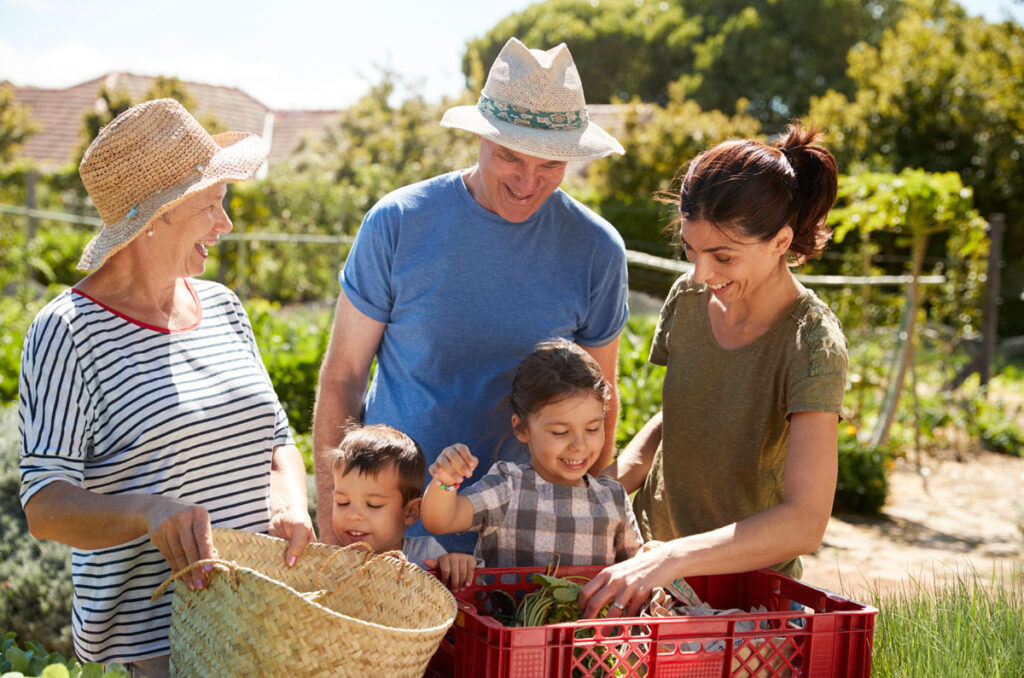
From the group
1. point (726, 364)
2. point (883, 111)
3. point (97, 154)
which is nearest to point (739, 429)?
point (726, 364)

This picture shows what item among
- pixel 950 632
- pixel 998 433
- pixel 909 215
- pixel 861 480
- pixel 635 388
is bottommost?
pixel 998 433

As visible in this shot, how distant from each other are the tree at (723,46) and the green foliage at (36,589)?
29.2 m

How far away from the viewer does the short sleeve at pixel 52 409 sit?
1832 mm

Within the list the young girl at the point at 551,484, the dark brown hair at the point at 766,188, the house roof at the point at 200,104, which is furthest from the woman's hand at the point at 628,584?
the house roof at the point at 200,104

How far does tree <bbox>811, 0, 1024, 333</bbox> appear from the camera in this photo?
1702 cm

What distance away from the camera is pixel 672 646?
186 cm

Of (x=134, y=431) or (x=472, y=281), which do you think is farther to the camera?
(x=472, y=281)

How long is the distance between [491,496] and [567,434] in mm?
248

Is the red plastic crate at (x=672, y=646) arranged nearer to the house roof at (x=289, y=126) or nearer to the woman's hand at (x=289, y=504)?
the woman's hand at (x=289, y=504)

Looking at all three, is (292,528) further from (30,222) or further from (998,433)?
(30,222)

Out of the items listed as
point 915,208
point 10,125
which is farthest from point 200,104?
point 915,208

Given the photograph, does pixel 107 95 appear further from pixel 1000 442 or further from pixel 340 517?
pixel 340 517

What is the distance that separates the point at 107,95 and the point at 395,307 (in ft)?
57.5

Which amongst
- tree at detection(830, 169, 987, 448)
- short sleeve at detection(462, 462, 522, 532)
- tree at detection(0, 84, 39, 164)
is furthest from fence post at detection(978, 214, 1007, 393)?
tree at detection(0, 84, 39, 164)
